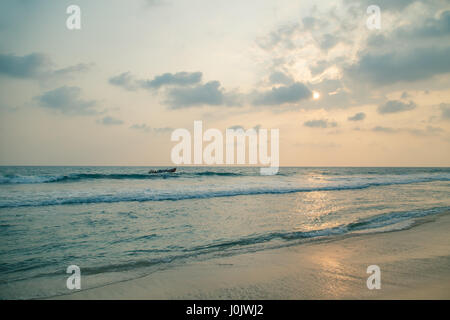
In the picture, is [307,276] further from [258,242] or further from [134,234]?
[134,234]

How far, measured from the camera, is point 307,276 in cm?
446

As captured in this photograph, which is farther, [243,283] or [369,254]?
[369,254]

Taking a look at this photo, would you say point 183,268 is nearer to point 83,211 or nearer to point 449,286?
point 449,286

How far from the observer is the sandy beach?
383cm

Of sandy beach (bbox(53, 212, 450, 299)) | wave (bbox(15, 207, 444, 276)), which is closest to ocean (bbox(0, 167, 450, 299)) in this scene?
wave (bbox(15, 207, 444, 276))

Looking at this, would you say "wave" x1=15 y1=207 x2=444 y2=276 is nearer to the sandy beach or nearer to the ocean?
the ocean

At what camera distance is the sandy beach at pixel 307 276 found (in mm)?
3830

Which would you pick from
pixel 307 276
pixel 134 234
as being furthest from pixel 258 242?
pixel 134 234

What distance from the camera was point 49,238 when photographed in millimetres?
6926

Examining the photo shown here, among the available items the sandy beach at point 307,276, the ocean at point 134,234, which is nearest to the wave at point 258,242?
the ocean at point 134,234

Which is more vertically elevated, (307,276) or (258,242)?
(307,276)
